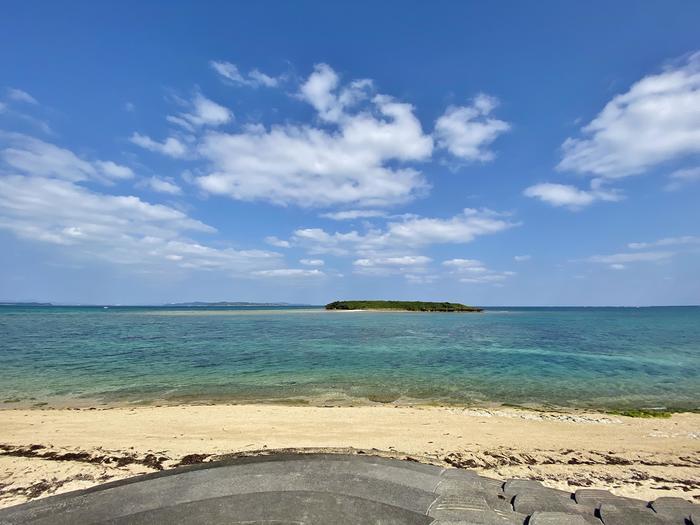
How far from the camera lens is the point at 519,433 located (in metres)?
12.8

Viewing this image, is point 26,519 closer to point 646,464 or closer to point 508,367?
point 646,464

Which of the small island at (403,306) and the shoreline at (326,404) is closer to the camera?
the shoreline at (326,404)


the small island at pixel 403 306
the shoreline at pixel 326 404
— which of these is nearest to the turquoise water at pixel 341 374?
the shoreline at pixel 326 404

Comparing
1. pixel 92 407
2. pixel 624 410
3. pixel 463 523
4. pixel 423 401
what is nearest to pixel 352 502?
pixel 463 523

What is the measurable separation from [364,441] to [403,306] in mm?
150142

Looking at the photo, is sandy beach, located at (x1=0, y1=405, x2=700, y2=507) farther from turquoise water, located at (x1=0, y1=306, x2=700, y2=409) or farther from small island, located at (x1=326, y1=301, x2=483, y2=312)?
small island, located at (x1=326, y1=301, x2=483, y2=312)

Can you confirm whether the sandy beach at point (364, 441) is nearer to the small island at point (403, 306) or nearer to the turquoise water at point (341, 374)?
the turquoise water at point (341, 374)

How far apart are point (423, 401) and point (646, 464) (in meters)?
9.13

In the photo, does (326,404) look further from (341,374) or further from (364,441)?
(341,374)

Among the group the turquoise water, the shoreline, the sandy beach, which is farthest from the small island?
the sandy beach

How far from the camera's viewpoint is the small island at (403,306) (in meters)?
155

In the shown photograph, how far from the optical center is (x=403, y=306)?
159 meters

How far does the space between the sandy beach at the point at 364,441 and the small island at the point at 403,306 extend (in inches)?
5517

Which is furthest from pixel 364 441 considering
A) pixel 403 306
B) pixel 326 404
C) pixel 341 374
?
pixel 403 306
